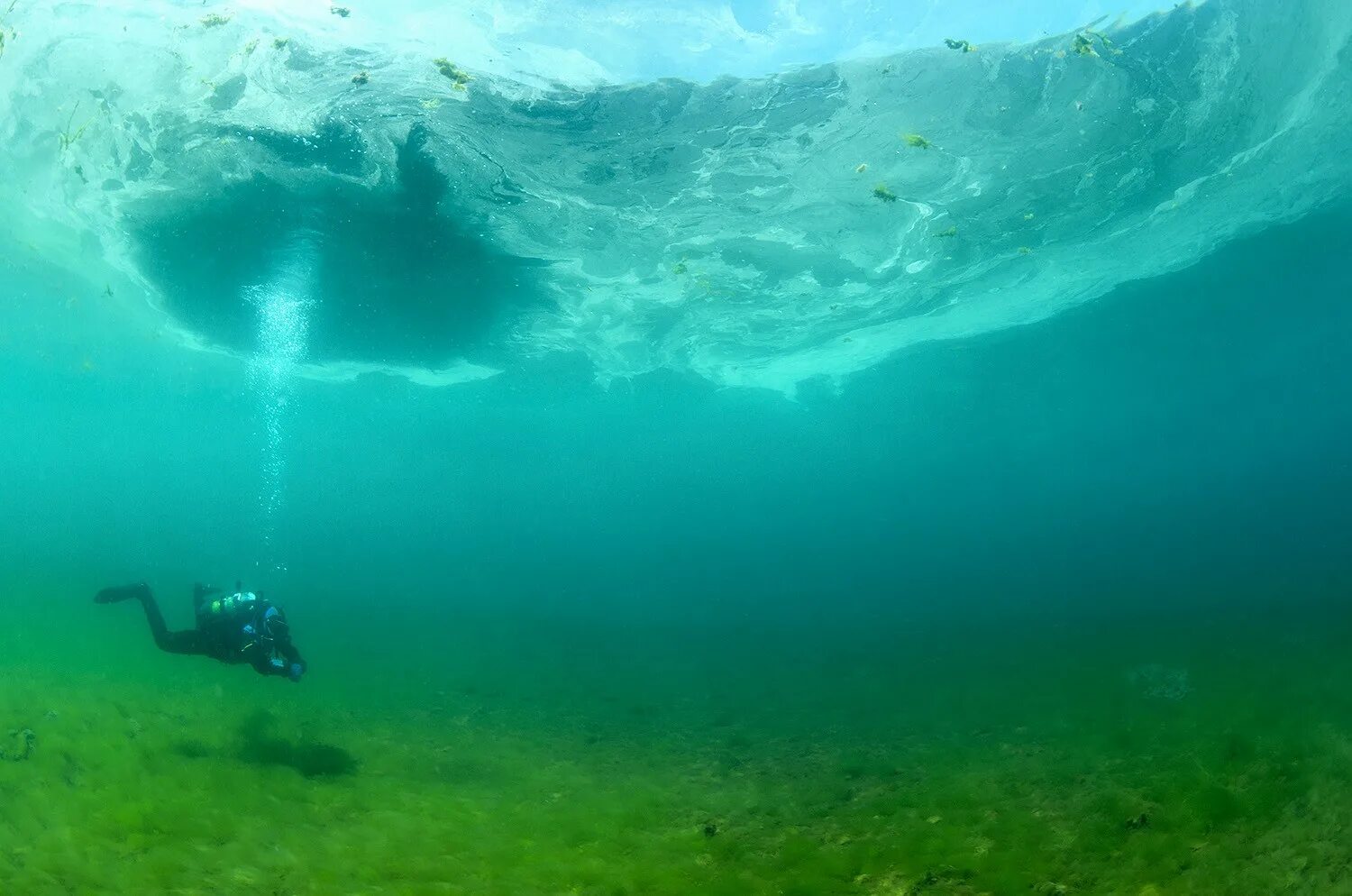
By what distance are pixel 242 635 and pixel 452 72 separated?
966cm

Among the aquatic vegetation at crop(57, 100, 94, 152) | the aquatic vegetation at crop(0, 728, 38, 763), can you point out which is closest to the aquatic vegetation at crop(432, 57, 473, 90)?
the aquatic vegetation at crop(57, 100, 94, 152)

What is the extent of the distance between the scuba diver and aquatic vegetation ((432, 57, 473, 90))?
872 centimetres

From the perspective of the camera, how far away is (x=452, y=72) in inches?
440

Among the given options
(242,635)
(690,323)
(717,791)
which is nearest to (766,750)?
(717,791)

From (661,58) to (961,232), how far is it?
37.2 ft

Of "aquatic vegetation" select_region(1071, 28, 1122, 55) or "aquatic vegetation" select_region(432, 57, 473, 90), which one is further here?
"aquatic vegetation" select_region(1071, 28, 1122, 55)

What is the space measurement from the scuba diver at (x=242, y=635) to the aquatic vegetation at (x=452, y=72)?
872 cm

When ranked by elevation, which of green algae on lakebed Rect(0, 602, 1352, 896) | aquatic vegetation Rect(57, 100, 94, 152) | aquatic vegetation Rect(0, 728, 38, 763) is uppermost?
aquatic vegetation Rect(57, 100, 94, 152)

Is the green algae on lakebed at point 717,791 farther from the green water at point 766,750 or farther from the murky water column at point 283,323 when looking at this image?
the murky water column at point 283,323

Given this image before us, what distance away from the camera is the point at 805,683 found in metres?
19.0

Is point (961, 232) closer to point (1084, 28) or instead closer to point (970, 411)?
point (1084, 28)

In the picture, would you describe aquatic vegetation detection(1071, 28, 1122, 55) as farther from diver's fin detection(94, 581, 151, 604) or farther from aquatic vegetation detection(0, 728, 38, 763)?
diver's fin detection(94, 581, 151, 604)

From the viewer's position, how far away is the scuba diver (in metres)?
9.80

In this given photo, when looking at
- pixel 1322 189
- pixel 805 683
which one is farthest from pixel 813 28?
pixel 1322 189
